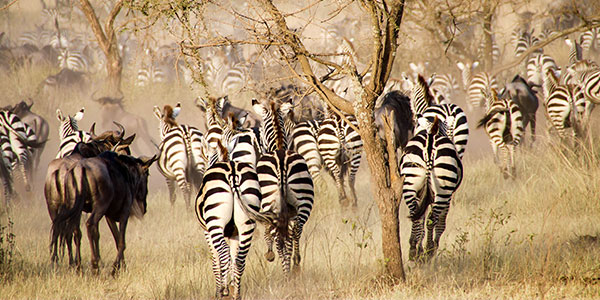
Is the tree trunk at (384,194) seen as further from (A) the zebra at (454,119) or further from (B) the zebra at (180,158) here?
(B) the zebra at (180,158)

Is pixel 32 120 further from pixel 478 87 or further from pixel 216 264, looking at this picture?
pixel 478 87

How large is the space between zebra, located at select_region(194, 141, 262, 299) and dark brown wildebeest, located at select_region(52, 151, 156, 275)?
1.64m

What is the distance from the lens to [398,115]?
1039 centimetres

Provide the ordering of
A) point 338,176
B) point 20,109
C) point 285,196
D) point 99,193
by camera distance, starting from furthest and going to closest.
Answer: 1. point 20,109
2. point 338,176
3. point 99,193
4. point 285,196

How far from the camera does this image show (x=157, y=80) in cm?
2230

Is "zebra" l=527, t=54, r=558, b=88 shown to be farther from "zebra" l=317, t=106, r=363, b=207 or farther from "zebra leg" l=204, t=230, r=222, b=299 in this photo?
"zebra leg" l=204, t=230, r=222, b=299

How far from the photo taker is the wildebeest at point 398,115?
33.8ft

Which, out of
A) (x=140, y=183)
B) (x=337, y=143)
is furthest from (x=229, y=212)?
(x=337, y=143)

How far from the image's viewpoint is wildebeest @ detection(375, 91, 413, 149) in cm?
1029

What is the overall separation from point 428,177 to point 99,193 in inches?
146

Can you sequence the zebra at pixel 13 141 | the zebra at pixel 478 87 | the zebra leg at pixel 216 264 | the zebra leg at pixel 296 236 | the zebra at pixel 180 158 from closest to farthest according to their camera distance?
the zebra leg at pixel 216 264
the zebra leg at pixel 296 236
the zebra at pixel 180 158
the zebra at pixel 13 141
the zebra at pixel 478 87

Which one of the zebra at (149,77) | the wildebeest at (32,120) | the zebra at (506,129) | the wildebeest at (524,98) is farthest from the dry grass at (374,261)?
the zebra at (149,77)

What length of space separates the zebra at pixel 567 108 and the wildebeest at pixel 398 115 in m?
3.23

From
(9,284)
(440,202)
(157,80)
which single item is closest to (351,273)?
(440,202)
